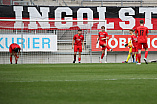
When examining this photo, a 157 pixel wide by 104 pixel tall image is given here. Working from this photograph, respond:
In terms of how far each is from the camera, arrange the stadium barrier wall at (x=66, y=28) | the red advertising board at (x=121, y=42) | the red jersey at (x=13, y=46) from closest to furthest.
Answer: the red jersey at (x=13, y=46)
the stadium barrier wall at (x=66, y=28)
the red advertising board at (x=121, y=42)

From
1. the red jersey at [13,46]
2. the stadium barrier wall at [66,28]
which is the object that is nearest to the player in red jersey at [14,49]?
the red jersey at [13,46]

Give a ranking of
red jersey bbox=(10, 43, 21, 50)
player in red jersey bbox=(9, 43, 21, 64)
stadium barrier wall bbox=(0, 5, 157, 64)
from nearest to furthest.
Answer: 1. player in red jersey bbox=(9, 43, 21, 64)
2. red jersey bbox=(10, 43, 21, 50)
3. stadium barrier wall bbox=(0, 5, 157, 64)

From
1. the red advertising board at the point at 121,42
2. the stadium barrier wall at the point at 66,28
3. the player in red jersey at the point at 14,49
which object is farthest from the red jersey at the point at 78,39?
the red advertising board at the point at 121,42

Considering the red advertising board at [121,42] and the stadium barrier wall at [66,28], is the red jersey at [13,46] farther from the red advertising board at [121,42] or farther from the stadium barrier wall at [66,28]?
the red advertising board at [121,42]

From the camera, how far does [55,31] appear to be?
57.8 ft

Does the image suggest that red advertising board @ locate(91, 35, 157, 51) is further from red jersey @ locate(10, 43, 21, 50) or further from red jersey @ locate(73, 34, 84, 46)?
red jersey @ locate(10, 43, 21, 50)

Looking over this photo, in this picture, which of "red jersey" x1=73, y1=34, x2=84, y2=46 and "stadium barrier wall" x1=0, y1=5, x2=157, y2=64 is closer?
"red jersey" x1=73, y1=34, x2=84, y2=46

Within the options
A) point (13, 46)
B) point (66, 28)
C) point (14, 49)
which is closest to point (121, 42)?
point (66, 28)

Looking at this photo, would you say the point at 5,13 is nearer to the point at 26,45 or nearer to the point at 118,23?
the point at 26,45

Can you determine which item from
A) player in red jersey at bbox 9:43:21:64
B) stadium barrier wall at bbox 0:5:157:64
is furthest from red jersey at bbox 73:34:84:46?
player in red jersey at bbox 9:43:21:64

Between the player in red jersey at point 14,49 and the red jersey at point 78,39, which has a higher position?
the red jersey at point 78,39

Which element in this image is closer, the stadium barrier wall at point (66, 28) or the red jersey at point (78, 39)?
the red jersey at point (78, 39)

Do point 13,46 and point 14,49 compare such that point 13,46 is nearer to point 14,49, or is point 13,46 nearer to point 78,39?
point 14,49

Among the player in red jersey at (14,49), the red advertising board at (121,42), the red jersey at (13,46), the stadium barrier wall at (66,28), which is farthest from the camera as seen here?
the red advertising board at (121,42)
